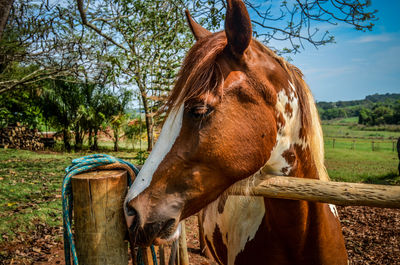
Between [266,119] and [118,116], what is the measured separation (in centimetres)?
1574

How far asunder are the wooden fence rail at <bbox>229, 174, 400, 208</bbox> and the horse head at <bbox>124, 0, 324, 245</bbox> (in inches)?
5.5

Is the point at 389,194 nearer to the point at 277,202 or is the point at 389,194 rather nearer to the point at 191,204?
the point at 277,202

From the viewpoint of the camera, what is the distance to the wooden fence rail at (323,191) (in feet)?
3.71

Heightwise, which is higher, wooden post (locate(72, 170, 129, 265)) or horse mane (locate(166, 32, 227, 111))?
horse mane (locate(166, 32, 227, 111))

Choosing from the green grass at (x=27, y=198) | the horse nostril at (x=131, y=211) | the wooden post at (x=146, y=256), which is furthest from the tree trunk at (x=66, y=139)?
the horse nostril at (x=131, y=211)

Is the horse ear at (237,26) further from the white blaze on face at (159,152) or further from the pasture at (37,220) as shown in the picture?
the pasture at (37,220)

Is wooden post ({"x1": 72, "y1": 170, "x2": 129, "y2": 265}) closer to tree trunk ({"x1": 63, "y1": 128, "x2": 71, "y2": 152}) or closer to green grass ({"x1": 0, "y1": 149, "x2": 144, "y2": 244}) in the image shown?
green grass ({"x1": 0, "y1": 149, "x2": 144, "y2": 244})

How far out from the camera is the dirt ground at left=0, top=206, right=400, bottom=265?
11.6ft

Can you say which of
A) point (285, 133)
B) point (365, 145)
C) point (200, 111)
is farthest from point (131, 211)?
point (365, 145)

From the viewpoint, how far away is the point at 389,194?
1116 millimetres

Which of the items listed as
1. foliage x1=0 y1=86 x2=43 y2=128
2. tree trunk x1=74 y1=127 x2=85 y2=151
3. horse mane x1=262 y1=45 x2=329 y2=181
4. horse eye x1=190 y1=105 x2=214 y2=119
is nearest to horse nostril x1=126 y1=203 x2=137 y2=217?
horse eye x1=190 y1=105 x2=214 y2=119

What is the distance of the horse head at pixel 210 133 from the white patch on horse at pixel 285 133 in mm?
11

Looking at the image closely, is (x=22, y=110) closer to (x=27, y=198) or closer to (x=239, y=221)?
(x=27, y=198)

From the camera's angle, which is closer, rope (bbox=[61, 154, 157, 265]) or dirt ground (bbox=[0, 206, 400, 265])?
rope (bbox=[61, 154, 157, 265])
